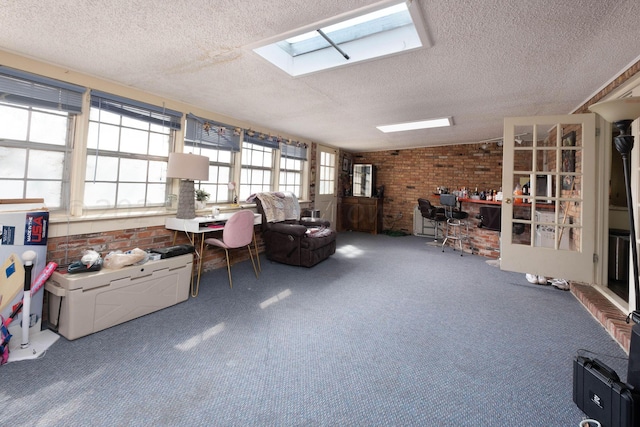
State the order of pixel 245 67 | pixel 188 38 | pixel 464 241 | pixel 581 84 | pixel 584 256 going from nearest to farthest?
pixel 188 38 → pixel 245 67 → pixel 581 84 → pixel 584 256 → pixel 464 241

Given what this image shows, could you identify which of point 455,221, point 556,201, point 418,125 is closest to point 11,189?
point 418,125

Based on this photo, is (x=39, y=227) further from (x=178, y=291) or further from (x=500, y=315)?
(x=500, y=315)

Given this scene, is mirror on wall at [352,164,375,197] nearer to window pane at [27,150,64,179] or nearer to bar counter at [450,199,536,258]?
bar counter at [450,199,536,258]

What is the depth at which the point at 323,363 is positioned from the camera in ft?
6.52

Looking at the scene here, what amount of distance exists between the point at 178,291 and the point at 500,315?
337cm

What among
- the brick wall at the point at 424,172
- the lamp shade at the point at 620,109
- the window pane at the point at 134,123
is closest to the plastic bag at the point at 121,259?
the window pane at the point at 134,123

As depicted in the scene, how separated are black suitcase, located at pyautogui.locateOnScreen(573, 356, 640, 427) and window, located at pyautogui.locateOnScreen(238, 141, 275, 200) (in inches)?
173

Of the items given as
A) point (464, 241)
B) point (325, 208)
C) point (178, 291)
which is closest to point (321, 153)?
point (325, 208)

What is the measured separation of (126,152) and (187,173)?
2.42ft

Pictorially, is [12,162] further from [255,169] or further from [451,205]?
[451,205]

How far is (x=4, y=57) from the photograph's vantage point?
90.0 inches

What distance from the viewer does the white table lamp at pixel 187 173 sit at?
3.18 m

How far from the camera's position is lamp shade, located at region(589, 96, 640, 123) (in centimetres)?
169

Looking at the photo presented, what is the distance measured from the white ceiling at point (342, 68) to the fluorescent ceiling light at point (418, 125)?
0.61 m
